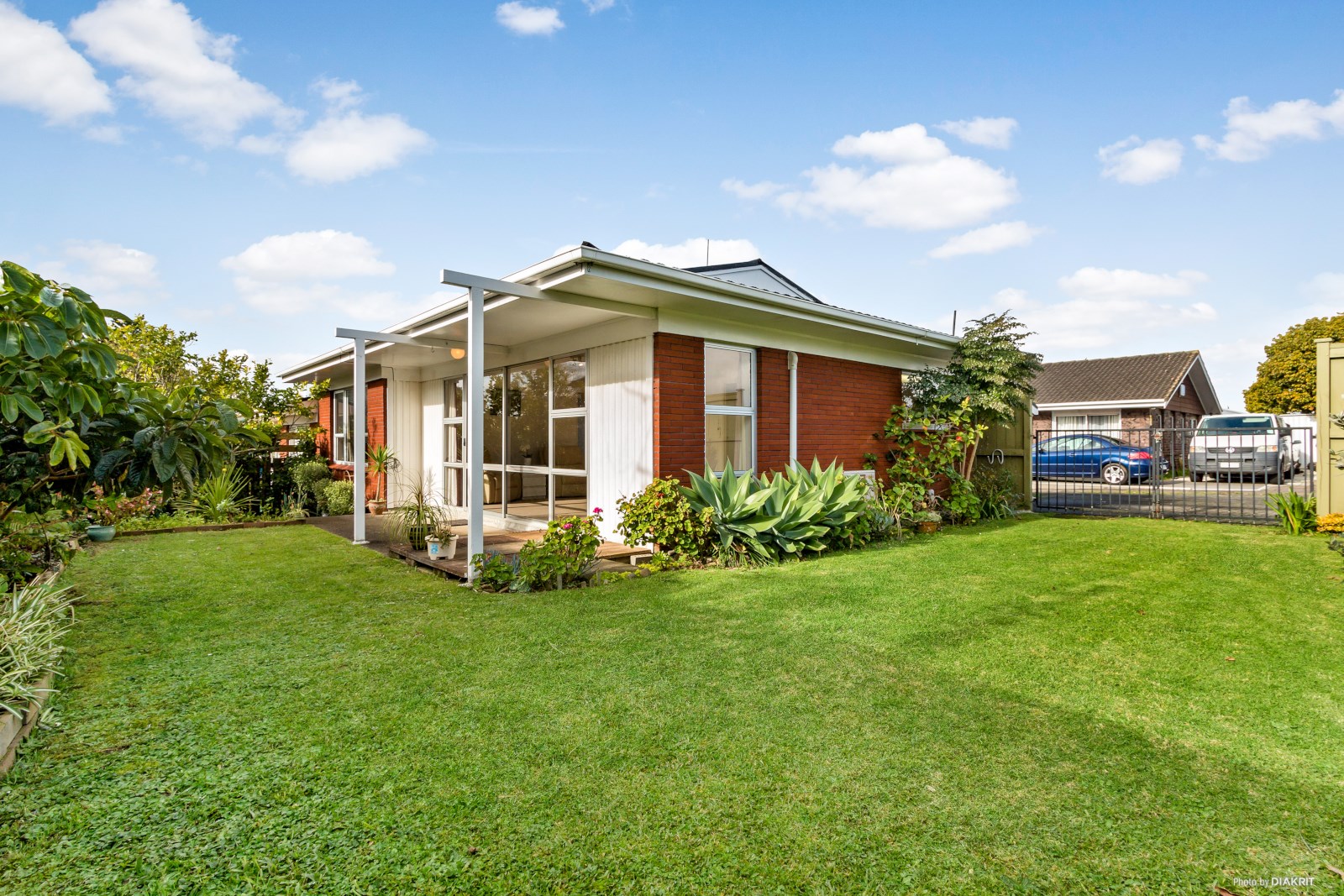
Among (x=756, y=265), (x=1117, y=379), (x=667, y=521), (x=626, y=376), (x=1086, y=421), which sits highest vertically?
(x=756, y=265)

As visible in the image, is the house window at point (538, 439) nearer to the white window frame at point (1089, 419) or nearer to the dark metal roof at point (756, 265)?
the dark metal roof at point (756, 265)

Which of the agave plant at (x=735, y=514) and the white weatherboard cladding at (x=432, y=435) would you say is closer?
the agave plant at (x=735, y=514)

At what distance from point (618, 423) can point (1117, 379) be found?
2345 cm

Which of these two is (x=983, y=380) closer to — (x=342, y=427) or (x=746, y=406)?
(x=746, y=406)

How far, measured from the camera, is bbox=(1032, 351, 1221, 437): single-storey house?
70.4 ft

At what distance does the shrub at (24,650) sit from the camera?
9.42 ft

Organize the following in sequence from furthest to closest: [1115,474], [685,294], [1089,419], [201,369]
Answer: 1. [1089,419]
2. [1115,474]
3. [201,369]
4. [685,294]

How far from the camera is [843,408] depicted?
9555 millimetres

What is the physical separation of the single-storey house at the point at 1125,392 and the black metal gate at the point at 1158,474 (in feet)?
4.01

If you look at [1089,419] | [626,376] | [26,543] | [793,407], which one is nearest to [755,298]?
[626,376]

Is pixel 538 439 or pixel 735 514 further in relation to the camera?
pixel 538 439

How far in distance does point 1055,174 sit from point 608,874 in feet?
37.6

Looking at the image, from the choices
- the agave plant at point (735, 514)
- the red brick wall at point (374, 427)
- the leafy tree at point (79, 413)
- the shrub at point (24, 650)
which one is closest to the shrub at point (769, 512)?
the agave plant at point (735, 514)

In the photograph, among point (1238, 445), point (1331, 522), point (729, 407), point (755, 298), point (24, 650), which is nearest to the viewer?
point (24, 650)
